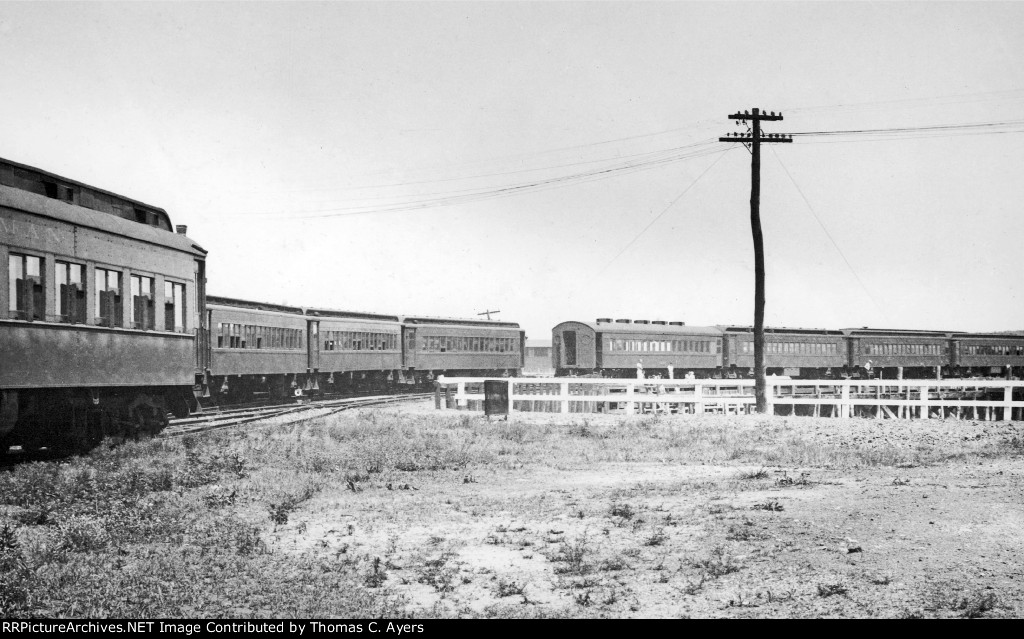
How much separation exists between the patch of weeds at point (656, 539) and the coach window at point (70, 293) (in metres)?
10.4

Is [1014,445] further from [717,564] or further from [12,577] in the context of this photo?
[12,577]

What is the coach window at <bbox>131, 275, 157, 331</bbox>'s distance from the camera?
15.9 m

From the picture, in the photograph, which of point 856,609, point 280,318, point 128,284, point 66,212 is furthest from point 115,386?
point 280,318

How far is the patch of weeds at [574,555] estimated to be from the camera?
7.31 metres

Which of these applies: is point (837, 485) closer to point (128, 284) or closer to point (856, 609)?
point (856, 609)

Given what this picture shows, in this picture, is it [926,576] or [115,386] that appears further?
[115,386]

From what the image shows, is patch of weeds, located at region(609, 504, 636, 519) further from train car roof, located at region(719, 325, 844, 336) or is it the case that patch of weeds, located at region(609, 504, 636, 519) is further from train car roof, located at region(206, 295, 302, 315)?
train car roof, located at region(719, 325, 844, 336)

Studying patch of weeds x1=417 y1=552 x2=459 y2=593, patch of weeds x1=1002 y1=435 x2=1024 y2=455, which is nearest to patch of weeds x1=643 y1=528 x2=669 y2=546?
patch of weeds x1=417 y1=552 x2=459 y2=593

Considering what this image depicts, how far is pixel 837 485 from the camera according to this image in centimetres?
1152

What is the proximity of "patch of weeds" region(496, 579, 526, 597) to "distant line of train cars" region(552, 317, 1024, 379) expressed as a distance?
118ft

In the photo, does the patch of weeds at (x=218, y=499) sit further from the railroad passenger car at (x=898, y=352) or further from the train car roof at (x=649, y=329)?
the railroad passenger car at (x=898, y=352)

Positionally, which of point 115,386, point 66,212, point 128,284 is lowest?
point 115,386
